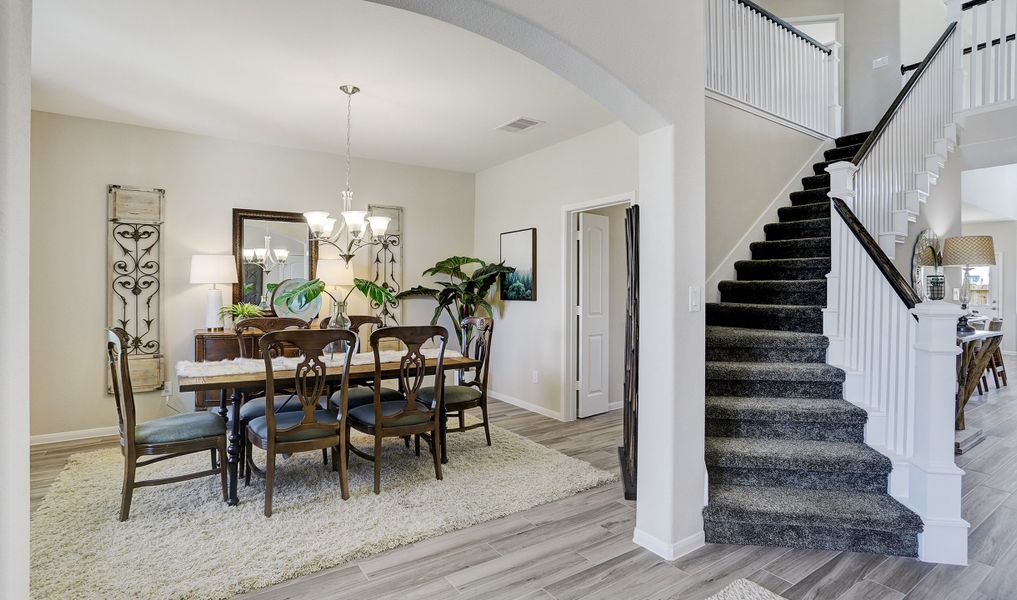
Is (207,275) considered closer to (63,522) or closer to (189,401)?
(189,401)

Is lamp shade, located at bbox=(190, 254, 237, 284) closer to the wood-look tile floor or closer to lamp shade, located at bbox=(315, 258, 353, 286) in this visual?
lamp shade, located at bbox=(315, 258, 353, 286)

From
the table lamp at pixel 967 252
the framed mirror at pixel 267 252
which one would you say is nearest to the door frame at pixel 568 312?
the framed mirror at pixel 267 252

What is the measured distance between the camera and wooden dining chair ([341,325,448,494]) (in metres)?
3.14

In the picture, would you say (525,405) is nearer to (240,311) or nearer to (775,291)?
(775,291)

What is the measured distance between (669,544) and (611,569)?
31 centimetres

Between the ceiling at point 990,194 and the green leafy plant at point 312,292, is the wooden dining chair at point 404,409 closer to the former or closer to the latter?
the green leafy plant at point 312,292

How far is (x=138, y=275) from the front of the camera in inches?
180

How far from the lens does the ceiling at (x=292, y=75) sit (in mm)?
2783

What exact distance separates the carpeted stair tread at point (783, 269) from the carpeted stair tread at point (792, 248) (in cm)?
4

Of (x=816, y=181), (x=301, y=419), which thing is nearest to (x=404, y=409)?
(x=301, y=419)

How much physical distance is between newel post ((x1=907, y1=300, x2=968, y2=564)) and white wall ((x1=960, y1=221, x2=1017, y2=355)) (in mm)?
10538

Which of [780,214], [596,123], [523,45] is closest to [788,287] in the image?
[780,214]

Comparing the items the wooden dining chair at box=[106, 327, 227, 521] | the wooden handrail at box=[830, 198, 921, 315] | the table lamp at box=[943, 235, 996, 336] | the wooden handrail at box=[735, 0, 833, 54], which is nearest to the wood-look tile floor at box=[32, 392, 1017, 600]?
→ the wooden dining chair at box=[106, 327, 227, 521]

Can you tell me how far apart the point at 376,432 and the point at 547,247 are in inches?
111
